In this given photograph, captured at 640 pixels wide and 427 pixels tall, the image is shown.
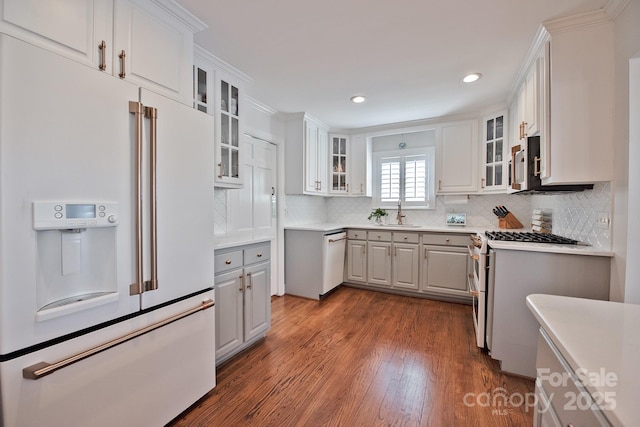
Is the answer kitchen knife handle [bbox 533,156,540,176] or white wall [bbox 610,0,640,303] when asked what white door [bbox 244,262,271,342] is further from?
white wall [bbox 610,0,640,303]

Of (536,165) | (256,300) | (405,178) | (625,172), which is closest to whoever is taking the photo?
(625,172)

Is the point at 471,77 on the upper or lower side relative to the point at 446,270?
upper

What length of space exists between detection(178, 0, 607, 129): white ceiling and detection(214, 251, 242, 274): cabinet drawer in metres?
1.60

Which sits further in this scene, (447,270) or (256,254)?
(447,270)

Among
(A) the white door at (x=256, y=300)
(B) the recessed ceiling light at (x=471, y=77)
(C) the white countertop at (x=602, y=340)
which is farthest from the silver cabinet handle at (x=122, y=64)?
(B) the recessed ceiling light at (x=471, y=77)

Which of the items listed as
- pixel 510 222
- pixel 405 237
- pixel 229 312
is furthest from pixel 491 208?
pixel 229 312

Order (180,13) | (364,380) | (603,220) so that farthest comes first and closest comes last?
Result: (364,380)
(603,220)
(180,13)

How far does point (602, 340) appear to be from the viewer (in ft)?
2.58

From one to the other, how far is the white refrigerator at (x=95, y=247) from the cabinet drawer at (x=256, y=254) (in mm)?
619

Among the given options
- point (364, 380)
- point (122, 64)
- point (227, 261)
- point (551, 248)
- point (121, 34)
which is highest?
point (121, 34)

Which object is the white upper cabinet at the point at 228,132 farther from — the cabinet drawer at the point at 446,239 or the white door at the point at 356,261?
the cabinet drawer at the point at 446,239

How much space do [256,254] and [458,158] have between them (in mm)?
2909

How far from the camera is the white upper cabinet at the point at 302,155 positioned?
3.75 metres

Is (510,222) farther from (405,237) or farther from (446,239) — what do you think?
(405,237)
